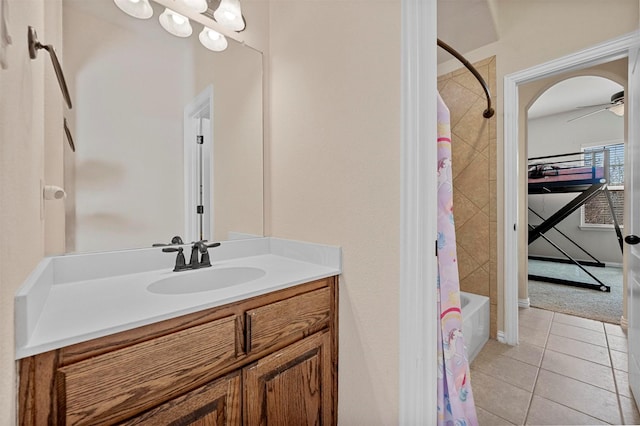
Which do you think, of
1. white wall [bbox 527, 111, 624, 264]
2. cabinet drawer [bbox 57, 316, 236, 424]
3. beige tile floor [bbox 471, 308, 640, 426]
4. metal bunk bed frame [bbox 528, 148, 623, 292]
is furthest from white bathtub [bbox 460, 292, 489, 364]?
white wall [bbox 527, 111, 624, 264]

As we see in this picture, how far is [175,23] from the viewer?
1.32 meters

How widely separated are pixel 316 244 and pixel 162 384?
76 cm

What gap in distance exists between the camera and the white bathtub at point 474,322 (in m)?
1.86

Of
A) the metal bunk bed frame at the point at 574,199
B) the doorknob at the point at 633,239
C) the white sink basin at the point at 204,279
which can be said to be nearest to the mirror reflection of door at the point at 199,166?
the white sink basin at the point at 204,279

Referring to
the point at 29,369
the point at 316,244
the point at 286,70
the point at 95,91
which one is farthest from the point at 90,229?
the point at 286,70

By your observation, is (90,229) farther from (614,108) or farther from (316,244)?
(614,108)

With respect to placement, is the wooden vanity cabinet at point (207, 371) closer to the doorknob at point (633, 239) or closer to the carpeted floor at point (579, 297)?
the doorknob at point (633, 239)

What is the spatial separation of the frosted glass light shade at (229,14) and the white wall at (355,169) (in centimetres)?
26

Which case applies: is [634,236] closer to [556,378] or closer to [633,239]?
[633,239]

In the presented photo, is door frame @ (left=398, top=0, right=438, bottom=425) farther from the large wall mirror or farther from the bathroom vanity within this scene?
the large wall mirror

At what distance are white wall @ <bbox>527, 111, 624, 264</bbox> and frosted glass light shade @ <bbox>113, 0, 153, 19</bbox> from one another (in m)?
6.65

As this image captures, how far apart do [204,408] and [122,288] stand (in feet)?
1.60

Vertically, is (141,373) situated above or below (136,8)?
below

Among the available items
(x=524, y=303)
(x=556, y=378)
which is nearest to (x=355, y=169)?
(x=556, y=378)
